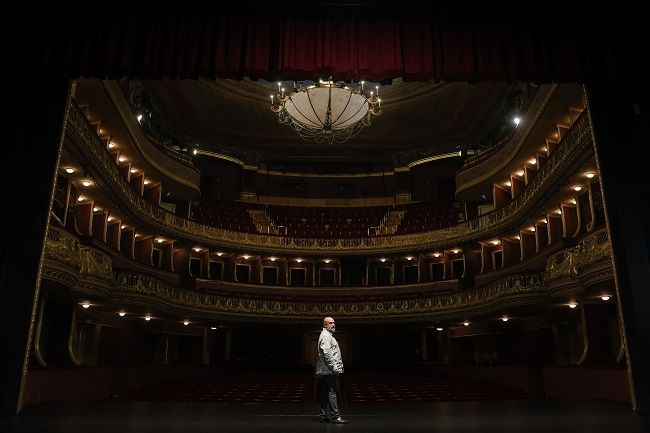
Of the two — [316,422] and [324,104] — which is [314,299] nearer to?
[324,104]

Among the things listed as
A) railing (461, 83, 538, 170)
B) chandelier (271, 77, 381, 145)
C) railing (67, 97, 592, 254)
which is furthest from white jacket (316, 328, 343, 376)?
railing (461, 83, 538, 170)

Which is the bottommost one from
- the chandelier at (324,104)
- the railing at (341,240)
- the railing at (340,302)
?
the railing at (340,302)

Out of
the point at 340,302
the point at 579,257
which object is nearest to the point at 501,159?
the point at 579,257

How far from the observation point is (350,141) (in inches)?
1024

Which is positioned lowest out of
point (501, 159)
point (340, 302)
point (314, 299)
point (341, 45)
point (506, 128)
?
point (340, 302)

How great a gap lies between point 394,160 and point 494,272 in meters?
10.6

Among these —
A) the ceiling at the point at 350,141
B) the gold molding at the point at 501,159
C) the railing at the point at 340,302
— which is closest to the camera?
the railing at the point at 340,302

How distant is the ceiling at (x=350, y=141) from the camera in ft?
68.4

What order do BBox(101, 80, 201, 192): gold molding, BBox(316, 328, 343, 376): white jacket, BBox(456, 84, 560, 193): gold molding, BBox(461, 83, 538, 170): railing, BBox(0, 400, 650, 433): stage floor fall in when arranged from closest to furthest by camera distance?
BBox(0, 400, 650, 433): stage floor → BBox(316, 328, 343, 376): white jacket → BBox(101, 80, 201, 192): gold molding → BBox(456, 84, 560, 193): gold molding → BBox(461, 83, 538, 170): railing

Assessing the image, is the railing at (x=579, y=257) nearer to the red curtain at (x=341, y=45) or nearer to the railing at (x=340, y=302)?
the railing at (x=340, y=302)

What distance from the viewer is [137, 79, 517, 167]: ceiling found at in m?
20.9

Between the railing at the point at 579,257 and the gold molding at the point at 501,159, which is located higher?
the gold molding at the point at 501,159

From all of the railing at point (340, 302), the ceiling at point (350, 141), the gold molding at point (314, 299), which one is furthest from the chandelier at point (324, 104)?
the ceiling at point (350, 141)

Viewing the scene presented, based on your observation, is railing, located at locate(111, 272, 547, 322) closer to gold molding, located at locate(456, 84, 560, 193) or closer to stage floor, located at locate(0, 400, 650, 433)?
gold molding, located at locate(456, 84, 560, 193)
